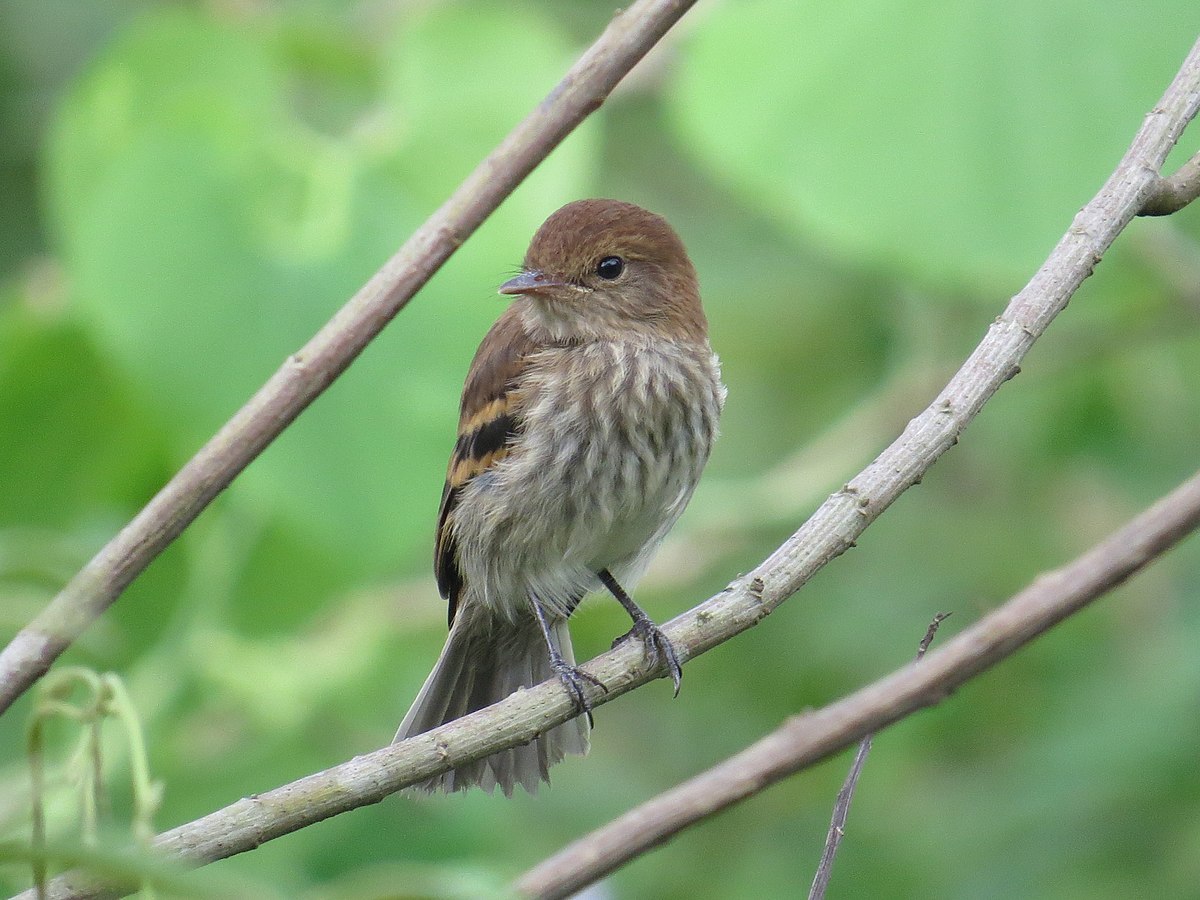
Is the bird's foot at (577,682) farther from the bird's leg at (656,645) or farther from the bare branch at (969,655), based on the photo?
the bare branch at (969,655)

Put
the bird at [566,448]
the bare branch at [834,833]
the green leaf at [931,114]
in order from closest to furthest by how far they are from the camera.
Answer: the bare branch at [834,833], the green leaf at [931,114], the bird at [566,448]

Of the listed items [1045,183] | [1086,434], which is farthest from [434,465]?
[1086,434]

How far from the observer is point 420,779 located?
205 cm

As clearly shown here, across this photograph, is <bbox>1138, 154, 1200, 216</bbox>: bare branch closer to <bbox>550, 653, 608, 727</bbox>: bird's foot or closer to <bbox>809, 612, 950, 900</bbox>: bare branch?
<bbox>809, 612, 950, 900</bbox>: bare branch

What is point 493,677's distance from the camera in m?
4.02

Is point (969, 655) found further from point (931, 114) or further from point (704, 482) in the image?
point (704, 482)

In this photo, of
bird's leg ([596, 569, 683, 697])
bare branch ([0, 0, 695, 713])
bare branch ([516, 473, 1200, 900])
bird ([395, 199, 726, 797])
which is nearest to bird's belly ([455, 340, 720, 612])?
bird ([395, 199, 726, 797])

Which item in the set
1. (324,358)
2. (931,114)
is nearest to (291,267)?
(324,358)

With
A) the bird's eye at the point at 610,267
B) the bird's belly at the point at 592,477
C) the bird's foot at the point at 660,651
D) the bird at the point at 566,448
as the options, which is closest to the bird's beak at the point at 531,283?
the bird at the point at 566,448

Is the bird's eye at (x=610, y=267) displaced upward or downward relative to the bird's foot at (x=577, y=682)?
upward

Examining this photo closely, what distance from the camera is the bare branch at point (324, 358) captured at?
81.4 inches

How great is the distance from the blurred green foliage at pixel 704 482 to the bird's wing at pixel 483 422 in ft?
0.91

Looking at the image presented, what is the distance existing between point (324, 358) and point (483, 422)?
1.51 meters

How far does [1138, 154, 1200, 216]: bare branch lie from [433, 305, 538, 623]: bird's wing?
176 centimetres
